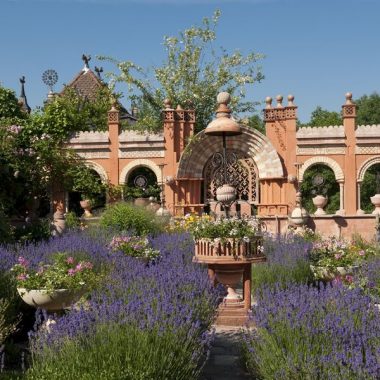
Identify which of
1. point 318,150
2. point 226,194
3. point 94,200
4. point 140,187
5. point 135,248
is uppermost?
point 318,150

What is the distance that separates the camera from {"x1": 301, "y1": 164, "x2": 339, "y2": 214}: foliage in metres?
27.0

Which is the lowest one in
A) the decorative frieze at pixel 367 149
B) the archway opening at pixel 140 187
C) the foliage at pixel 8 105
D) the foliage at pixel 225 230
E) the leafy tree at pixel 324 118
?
the foliage at pixel 225 230

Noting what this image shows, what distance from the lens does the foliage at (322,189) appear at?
88.5ft

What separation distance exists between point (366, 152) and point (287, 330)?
15.5 meters

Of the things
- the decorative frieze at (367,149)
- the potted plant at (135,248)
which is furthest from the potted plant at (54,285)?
the decorative frieze at (367,149)

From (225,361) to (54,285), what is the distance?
171 centimetres

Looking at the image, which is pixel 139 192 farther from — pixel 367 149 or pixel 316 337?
pixel 316 337

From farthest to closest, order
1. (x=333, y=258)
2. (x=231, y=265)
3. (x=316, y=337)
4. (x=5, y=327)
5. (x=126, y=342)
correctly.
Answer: (x=333, y=258)
(x=231, y=265)
(x=5, y=327)
(x=316, y=337)
(x=126, y=342)

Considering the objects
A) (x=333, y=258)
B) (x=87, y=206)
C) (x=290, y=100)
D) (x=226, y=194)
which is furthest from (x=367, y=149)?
(x=226, y=194)

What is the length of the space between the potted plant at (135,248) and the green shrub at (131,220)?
9.29 ft

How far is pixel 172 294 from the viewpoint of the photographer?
4352 mm

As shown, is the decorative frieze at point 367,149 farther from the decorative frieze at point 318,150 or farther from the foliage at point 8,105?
the foliage at point 8,105

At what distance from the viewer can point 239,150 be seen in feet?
60.8

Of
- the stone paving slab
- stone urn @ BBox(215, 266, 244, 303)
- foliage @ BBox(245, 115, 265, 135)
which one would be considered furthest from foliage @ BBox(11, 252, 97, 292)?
foliage @ BBox(245, 115, 265, 135)
